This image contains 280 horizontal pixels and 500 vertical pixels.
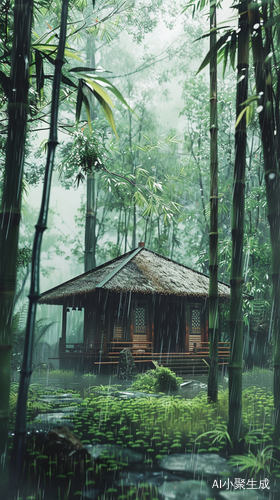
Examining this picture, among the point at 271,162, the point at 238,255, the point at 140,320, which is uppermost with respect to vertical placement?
the point at 271,162

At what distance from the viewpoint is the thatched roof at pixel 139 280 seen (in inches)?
387

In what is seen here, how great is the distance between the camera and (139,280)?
1017 centimetres

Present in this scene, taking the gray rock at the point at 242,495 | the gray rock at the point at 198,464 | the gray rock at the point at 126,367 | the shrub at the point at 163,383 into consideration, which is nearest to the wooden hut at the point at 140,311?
the gray rock at the point at 126,367

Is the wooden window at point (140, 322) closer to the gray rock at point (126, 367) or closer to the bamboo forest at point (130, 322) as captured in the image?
the bamboo forest at point (130, 322)

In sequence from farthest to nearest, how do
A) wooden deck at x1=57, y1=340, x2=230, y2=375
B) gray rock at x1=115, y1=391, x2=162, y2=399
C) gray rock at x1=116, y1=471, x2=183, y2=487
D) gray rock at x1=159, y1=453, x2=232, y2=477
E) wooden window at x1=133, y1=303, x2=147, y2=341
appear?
wooden window at x1=133, y1=303, x2=147, y2=341 → wooden deck at x1=57, y1=340, x2=230, y2=375 → gray rock at x1=115, y1=391, x2=162, y2=399 → gray rock at x1=159, y1=453, x2=232, y2=477 → gray rock at x1=116, y1=471, x2=183, y2=487

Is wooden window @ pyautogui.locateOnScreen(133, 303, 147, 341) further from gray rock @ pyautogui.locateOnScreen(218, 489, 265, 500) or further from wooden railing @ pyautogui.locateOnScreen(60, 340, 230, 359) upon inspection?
gray rock @ pyautogui.locateOnScreen(218, 489, 265, 500)

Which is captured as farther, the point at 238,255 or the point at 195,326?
the point at 195,326

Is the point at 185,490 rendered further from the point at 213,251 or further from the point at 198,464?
the point at 213,251

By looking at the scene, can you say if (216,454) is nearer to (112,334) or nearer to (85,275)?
(112,334)

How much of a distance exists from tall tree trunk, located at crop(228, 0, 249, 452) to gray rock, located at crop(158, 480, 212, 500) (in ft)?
2.31

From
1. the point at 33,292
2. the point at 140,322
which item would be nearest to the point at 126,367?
the point at 140,322

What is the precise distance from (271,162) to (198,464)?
221 centimetres

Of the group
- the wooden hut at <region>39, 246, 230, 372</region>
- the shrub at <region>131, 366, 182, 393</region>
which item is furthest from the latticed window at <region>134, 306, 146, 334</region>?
the shrub at <region>131, 366, 182, 393</region>

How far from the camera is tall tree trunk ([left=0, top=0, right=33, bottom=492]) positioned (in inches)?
90.7
